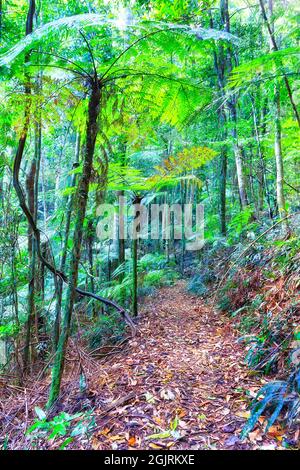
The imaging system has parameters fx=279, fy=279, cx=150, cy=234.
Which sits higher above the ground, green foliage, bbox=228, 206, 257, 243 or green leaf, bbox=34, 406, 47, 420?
green foliage, bbox=228, 206, 257, 243

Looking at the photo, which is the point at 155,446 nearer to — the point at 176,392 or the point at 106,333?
the point at 176,392

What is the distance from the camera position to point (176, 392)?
2.40 meters

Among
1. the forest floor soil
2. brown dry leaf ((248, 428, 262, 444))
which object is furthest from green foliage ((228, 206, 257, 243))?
brown dry leaf ((248, 428, 262, 444))

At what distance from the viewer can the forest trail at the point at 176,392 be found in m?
1.88

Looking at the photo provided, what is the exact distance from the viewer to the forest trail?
188 cm

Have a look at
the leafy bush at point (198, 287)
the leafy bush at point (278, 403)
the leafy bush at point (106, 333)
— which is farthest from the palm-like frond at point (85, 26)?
the leafy bush at point (198, 287)

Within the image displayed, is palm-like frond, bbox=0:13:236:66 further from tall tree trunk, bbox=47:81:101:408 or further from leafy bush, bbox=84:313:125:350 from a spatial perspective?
leafy bush, bbox=84:313:125:350

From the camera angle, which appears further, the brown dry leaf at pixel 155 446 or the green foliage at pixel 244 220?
the green foliage at pixel 244 220

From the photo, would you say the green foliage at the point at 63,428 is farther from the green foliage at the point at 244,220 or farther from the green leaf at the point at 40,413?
the green foliage at the point at 244,220

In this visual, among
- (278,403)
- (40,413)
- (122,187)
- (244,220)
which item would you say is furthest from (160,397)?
(244,220)

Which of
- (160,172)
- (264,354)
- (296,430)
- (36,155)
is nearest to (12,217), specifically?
(36,155)

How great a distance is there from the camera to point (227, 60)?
22.3ft

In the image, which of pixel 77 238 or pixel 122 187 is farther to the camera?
pixel 122 187
